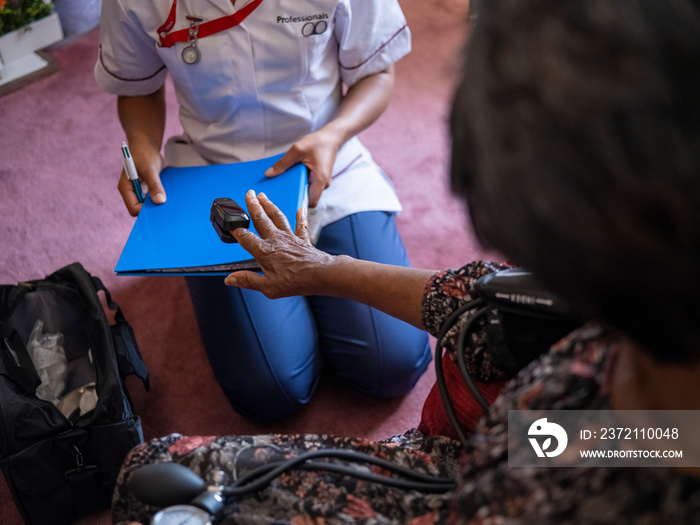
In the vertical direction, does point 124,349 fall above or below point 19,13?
below

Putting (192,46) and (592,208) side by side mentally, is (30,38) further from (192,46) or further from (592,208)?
(592,208)

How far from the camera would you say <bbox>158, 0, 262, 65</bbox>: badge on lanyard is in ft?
3.56

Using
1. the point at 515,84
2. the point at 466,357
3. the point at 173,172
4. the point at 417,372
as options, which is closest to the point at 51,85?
the point at 173,172

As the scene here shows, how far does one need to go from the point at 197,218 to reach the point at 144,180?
19 centimetres

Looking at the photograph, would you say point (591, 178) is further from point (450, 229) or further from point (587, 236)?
point (450, 229)

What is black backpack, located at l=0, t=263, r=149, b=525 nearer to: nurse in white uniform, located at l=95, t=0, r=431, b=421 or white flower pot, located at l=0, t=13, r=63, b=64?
nurse in white uniform, located at l=95, t=0, r=431, b=421

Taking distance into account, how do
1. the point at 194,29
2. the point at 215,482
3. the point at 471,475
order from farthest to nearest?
the point at 194,29, the point at 215,482, the point at 471,475

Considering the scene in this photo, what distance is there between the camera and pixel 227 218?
37.8 inches

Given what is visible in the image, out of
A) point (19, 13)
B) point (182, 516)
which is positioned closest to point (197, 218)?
point (182, 516)

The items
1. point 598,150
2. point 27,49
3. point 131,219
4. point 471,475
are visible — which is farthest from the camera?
point 27,49

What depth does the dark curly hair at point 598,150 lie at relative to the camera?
0.38m

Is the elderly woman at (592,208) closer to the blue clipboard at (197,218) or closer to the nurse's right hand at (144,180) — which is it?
the blue clipboard at (197,218)

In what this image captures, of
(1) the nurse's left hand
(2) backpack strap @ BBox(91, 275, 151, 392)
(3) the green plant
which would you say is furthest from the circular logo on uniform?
(3) the green plant

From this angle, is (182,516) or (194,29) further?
(194,29)
